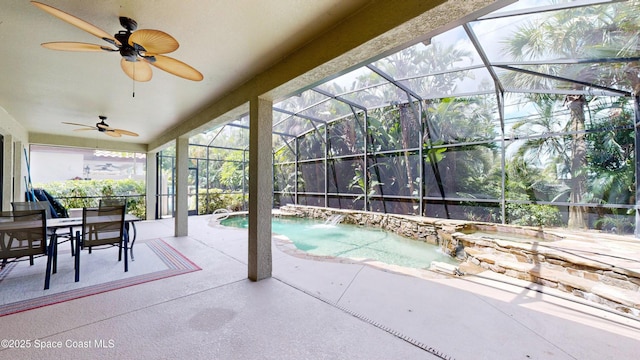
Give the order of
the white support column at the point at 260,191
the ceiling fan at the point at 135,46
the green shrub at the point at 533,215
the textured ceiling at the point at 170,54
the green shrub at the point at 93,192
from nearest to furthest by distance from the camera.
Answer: the ceiling fan at the point at 135,46 → the textured ceiling at the point at 170,54 → the white support column at the point at 260,191 → the green shrub at the point at 533,215 → the green shrub at the point at 93,192

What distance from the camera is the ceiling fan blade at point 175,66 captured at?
2021 millimetres

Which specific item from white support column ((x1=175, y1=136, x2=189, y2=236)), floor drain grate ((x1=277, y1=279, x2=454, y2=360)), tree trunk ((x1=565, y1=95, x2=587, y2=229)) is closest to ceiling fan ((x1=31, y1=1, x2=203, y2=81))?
floor drain grate ((x1=277, y1=279, x2=454, y2=360))

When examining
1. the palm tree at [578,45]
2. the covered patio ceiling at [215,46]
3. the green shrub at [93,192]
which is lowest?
the green shrub at [93,192]

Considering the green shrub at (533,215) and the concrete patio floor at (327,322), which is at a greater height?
the green shrub at (533,215)

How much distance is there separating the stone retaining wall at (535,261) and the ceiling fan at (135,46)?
4573 millimetres

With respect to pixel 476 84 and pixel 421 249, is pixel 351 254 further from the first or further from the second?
pixel 476 84

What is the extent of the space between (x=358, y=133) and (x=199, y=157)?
626cm

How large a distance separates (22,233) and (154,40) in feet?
9.25

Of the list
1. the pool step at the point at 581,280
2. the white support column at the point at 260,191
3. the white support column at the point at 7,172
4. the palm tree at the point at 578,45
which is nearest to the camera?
the pool step at the point at 581,280

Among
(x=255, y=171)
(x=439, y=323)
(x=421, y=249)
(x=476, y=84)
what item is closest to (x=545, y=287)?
(x=439, y=323)

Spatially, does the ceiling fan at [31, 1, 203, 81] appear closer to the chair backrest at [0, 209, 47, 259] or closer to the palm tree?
the chair backrest at [0, 209, 47, 259]

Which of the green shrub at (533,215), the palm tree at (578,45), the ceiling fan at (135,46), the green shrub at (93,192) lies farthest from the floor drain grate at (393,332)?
the green shrub at (93,192)

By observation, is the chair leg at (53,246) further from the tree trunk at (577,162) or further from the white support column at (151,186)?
the tree trunk at (577,162)

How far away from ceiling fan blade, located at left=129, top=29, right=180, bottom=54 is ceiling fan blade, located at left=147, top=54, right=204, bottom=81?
0.40 feet
